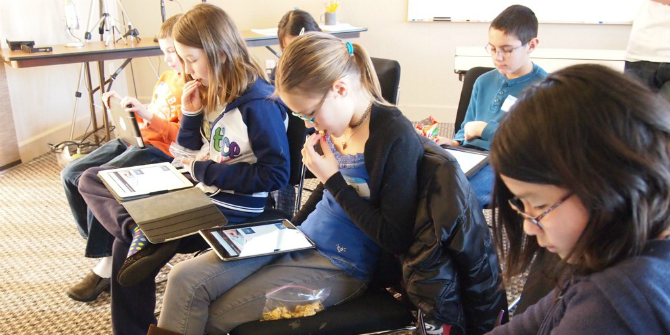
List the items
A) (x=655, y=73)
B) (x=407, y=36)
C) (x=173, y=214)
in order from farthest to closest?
1. (x=407, y=36)
2. (x=655, y=73)
3. (x=173, y=214)

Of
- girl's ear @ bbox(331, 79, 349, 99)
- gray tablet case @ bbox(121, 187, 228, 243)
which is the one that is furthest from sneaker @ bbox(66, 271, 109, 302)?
girl's ear @ bbox(331, 79, 349, 99)

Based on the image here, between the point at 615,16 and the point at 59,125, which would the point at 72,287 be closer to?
the point at 59,125

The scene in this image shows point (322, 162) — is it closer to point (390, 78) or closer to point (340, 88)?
point (340, 88)

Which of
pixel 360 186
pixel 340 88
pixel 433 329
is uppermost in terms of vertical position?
pixel 340 88

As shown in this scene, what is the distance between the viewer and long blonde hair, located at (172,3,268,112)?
1659mm

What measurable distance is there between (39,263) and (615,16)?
3.72 m

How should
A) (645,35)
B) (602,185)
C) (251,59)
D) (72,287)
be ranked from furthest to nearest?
(645,35) → (72,287) → (251,59) → (602,185)

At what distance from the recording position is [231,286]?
1.29 meters

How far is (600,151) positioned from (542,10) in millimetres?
3561

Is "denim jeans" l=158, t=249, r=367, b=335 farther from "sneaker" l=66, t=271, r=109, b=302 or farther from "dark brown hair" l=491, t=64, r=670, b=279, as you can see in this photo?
"sneaker" l=66, t=271, r=109, b=302

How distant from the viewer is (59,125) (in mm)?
3854

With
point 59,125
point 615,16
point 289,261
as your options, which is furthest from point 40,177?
point 615,16

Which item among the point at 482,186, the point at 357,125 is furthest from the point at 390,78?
the point at 357,125

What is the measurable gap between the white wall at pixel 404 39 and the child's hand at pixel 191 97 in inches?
92.6
